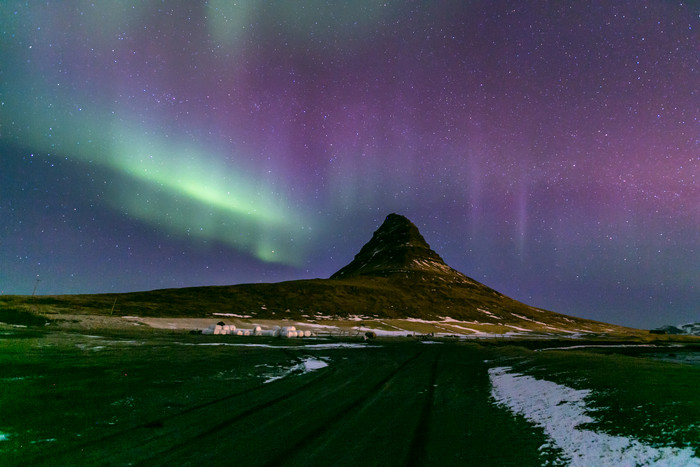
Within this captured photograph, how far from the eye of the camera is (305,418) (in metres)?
11.0

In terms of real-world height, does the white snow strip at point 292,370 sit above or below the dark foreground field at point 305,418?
below

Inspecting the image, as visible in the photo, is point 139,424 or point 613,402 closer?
point 139,424

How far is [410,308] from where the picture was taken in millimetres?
185625

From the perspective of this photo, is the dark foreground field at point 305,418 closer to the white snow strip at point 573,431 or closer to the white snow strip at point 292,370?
the white snow strip at point 573,431

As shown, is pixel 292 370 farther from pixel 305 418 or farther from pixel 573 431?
pixel 573 431

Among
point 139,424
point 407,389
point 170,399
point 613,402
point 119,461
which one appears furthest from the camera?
point 407,389

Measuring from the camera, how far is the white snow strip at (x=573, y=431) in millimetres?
7004

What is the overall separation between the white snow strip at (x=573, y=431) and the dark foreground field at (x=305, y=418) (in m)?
0.15

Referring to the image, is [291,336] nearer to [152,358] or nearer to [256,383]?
[152,358]

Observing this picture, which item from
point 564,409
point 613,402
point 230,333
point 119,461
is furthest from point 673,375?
point 230,333

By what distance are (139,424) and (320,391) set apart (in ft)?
23.4

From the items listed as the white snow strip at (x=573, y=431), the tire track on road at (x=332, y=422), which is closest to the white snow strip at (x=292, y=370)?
the tire track on road at (x=332, y=422)

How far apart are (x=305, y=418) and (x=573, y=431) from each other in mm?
7247

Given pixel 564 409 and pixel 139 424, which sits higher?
pixel 564 409
